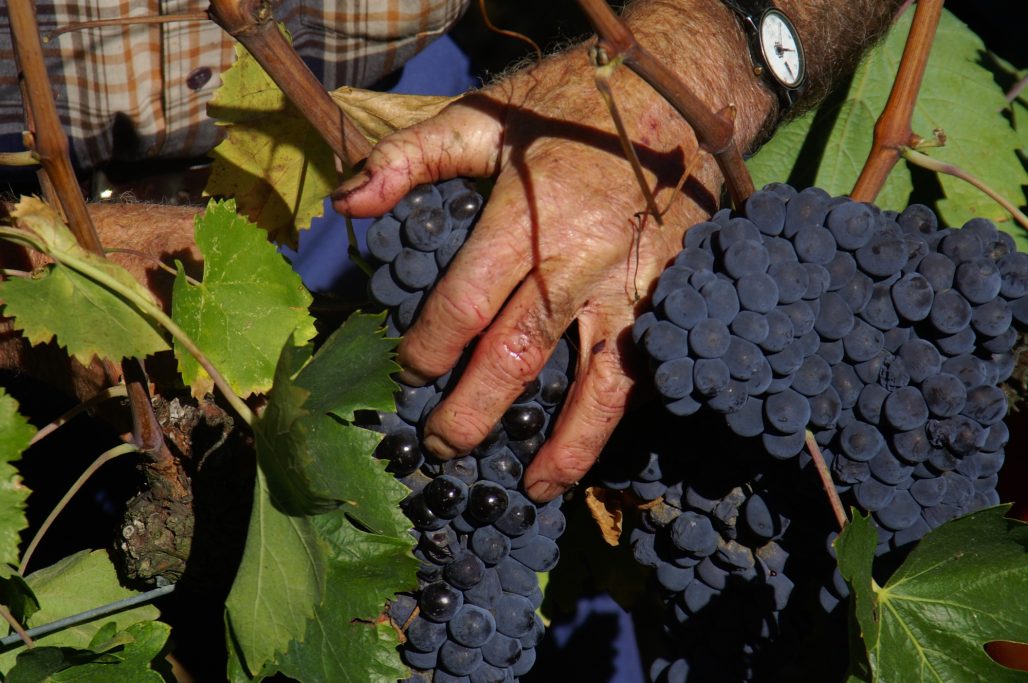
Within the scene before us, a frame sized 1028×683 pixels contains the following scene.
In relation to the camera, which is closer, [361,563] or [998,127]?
[361,563]

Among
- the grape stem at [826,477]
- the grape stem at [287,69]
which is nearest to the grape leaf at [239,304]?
the grape stem at [287,69]

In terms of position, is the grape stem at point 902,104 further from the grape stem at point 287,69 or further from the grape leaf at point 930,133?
the grape stem at point 287,69

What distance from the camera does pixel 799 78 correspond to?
0.98 m

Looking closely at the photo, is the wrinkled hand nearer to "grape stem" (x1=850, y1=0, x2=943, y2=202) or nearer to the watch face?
"grape stem" (x1=850, y1=0, x2=943, y2=202)

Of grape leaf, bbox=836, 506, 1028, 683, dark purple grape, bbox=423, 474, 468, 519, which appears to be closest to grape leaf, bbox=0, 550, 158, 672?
dark purple grape, bbox=423, 474, 468, 519

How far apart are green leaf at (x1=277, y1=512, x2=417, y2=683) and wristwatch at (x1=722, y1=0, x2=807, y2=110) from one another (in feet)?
2.11

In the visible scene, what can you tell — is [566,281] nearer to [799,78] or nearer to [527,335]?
[527,335]

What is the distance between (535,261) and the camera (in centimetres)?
71

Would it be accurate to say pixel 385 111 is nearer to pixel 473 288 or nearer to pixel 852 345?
pixel 473 288

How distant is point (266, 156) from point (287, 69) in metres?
0.22

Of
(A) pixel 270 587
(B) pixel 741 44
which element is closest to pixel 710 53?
(B) pixel 741 44

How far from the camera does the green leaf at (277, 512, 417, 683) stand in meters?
0.64

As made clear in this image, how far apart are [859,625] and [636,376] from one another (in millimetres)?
247

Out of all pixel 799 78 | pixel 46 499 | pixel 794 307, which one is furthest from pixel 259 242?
pixel 46 499
